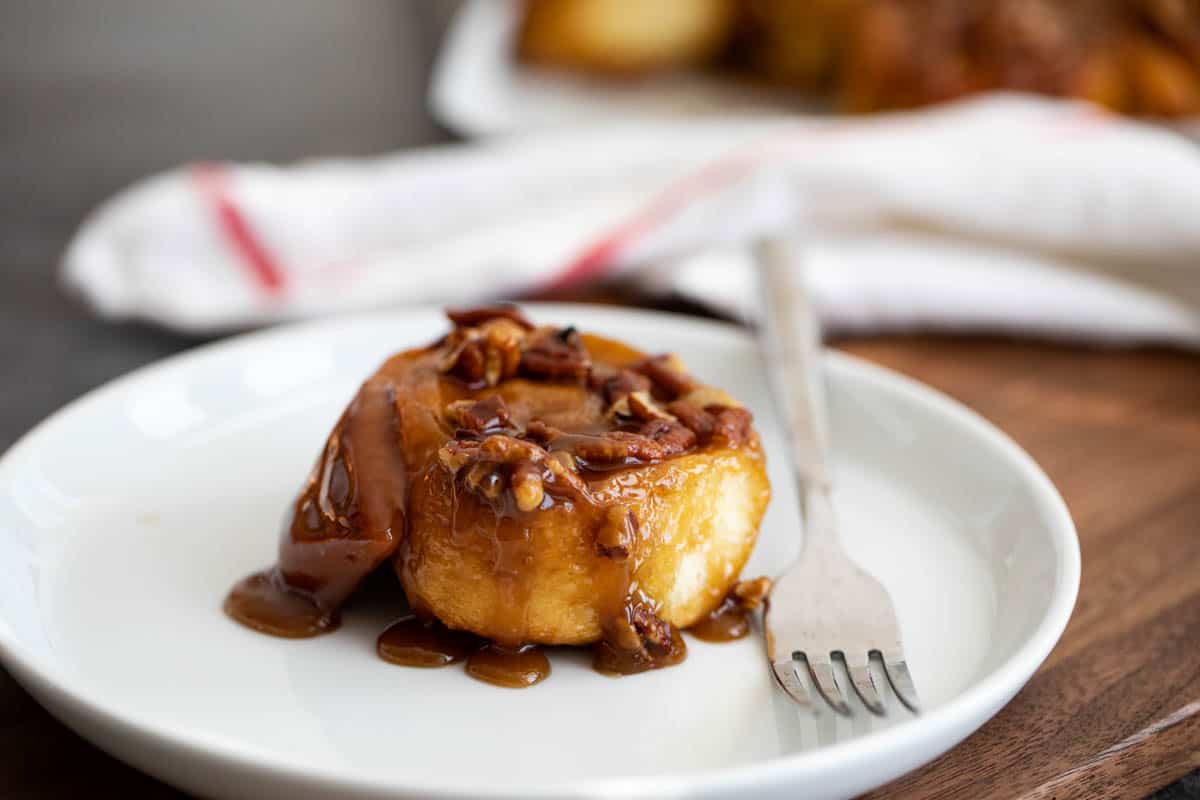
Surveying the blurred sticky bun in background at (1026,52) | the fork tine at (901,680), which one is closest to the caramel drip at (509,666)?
the fork tine at (901,680)

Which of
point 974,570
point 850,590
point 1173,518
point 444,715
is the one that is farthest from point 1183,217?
point 444,715

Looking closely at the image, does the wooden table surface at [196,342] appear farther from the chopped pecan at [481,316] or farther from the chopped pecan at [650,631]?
the chopped pecan at [481,316]

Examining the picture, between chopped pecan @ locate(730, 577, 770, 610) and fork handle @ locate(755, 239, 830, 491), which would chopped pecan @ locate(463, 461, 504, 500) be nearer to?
chopped pecan @ locate(730, 577, 770, 610)

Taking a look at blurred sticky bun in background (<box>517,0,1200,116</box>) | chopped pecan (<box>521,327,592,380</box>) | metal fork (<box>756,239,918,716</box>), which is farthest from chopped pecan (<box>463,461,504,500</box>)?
blurred sticky bun in background (<box>517,0,1200,116</box>)

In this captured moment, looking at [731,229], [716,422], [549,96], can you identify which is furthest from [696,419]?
[549,96]

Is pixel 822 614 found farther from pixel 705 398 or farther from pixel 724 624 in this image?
pixel 705 398

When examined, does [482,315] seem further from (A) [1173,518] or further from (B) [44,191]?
(B) [44,191]

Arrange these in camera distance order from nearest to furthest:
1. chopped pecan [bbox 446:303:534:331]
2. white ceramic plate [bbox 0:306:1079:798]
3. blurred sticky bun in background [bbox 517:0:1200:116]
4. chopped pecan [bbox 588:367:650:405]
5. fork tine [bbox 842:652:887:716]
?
white ceramic plate [bbox 0:306:1079:798]
fork tine [bbox 842:652:887:716]
chopped pecan [bbox 588:367:650:405]
chopped pecan [bbox 446:303:534:331]
blurred sticky bun in background [bbox 517:0:1200:116]
